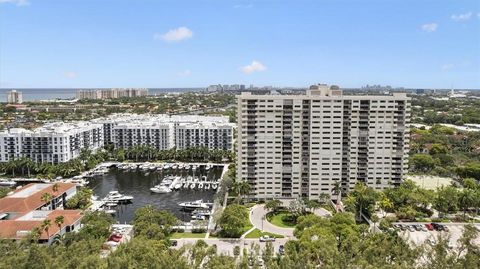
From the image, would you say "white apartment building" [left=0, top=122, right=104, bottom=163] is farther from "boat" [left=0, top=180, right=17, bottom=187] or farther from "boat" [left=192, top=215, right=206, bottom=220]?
"boat" [left=192, top=215, right=206, bottom=220]

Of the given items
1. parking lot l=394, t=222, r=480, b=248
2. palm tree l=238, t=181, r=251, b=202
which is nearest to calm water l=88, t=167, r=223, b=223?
palm tree l=238, t=181, r=251, b=202

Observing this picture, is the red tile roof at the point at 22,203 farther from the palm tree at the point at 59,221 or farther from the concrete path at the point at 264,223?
the concrete path at the point at 264,223

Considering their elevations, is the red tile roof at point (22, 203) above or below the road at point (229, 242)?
above

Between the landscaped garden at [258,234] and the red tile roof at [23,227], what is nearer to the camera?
the red tile roof at [23,227]

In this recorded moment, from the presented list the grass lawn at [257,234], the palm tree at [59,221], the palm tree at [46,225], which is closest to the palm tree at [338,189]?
the grass lawn at [257,234]

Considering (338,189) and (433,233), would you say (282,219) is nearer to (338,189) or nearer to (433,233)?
(338,189)

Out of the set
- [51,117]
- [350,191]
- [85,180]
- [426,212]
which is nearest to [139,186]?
[85,180]

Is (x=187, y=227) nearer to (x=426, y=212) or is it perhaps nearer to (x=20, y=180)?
(x=426, y=212)
